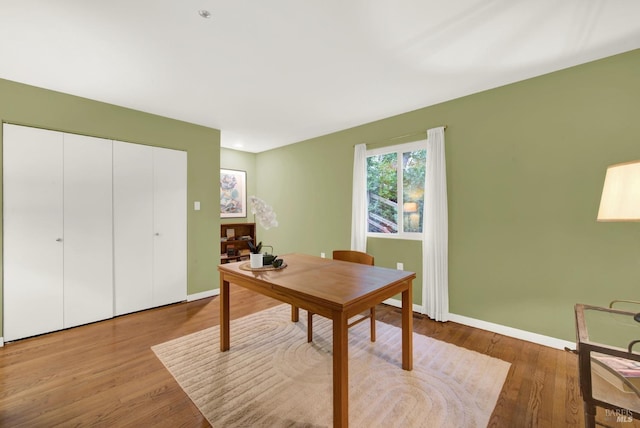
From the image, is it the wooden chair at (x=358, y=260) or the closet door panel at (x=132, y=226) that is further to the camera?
the closet door panel at (x=132, y=226)

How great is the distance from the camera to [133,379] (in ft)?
6.22

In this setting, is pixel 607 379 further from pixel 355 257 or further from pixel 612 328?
pixel 355 257

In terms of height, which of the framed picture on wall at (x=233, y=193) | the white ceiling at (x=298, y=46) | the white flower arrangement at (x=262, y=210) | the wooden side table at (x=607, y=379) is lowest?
the wooden side table at (x=607, y=379)

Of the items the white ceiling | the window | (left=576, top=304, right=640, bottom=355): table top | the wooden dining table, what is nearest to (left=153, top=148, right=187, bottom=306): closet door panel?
the white ceiling

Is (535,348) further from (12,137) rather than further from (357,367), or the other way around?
(12,137)

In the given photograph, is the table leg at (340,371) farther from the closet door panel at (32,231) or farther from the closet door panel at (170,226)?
the closet door panel at (32,231)

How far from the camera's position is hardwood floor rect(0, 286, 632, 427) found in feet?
5.06

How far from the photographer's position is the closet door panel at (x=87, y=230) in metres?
2.70

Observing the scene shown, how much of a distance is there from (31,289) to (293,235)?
3258mm

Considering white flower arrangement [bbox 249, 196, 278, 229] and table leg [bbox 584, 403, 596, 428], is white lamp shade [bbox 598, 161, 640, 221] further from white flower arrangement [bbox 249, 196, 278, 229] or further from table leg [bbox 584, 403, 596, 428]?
white flower arrangement [bbox 249, 196, 278, 229]

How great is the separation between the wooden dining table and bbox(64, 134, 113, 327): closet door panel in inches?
68.6

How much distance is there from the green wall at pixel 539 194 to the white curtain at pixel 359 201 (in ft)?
1.80

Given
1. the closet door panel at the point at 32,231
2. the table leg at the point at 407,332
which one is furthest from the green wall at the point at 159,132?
the table leg at the point at 407,332

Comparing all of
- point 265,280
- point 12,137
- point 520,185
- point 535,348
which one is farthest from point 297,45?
point 535,348
